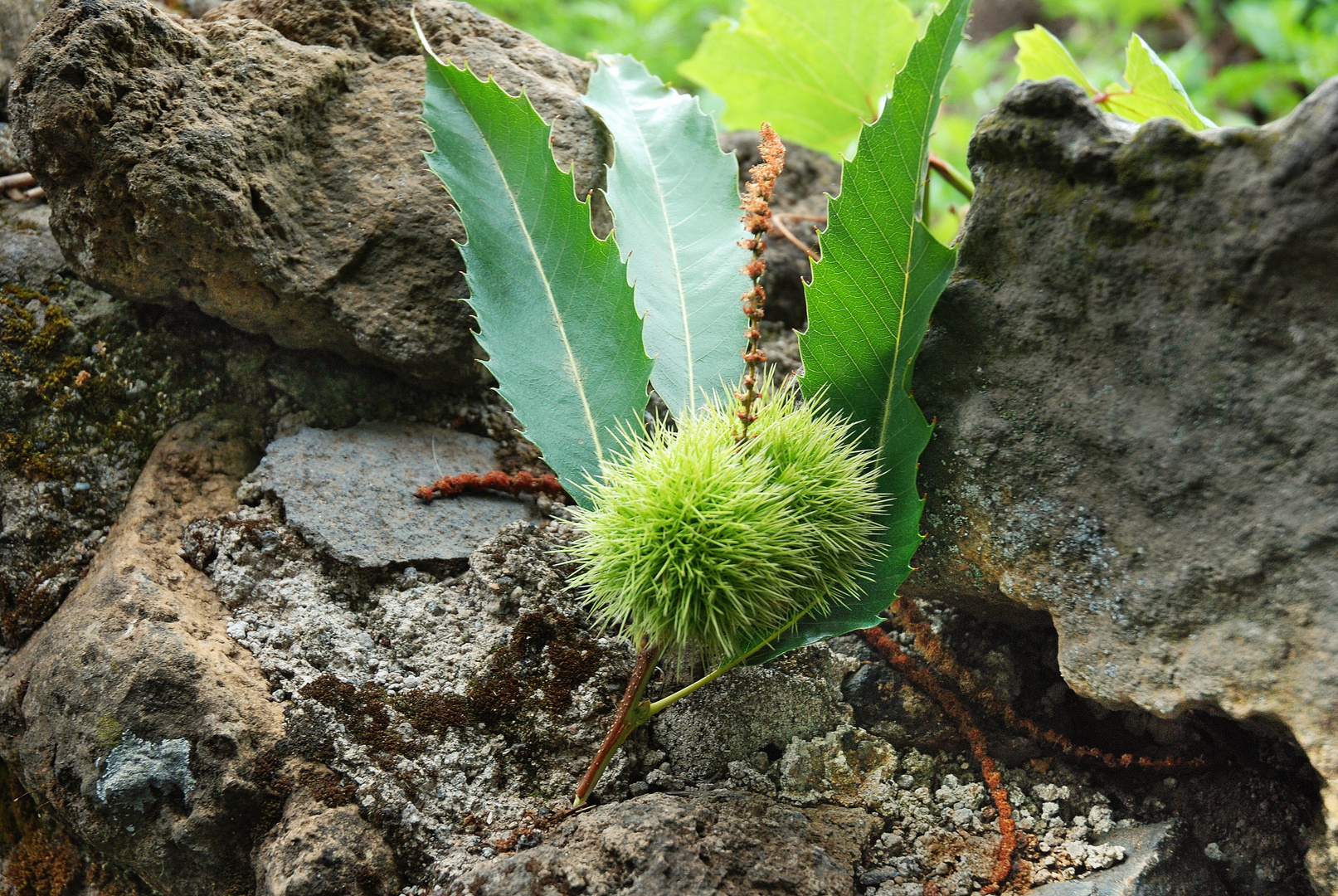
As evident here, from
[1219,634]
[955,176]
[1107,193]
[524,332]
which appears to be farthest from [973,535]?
[955,176]

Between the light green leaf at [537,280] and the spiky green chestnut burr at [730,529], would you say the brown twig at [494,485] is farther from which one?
the spiky green chestnut burr at [730,529]

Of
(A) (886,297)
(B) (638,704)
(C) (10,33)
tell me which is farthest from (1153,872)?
(C) (10,33)

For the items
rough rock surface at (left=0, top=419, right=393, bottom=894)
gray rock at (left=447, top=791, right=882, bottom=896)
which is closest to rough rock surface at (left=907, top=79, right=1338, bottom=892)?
gray rock at (left=447, top=791, right=882, bottom=896)

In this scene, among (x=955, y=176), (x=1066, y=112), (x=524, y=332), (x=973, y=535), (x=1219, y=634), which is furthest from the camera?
(x=955, y=176)

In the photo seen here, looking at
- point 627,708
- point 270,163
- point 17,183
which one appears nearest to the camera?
point 627,708

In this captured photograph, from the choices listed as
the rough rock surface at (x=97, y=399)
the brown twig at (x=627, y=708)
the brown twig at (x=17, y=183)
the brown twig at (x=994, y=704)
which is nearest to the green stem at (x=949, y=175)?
the brown twig at (x=994, y=704)

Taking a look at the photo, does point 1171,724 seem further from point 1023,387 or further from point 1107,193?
point 1107,193

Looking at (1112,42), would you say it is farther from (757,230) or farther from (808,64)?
(757,230)
